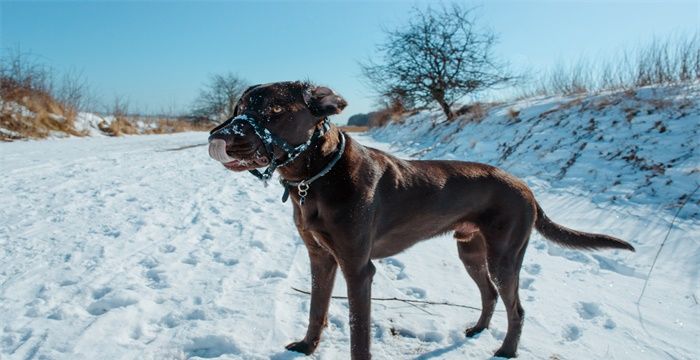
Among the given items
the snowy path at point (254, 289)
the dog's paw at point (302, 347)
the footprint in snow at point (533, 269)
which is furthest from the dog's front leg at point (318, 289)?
the footprint in snow at point (533, 269)

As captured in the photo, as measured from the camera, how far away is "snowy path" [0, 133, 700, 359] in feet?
8.68

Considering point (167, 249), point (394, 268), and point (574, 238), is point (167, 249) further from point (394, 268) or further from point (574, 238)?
point (574, 238)

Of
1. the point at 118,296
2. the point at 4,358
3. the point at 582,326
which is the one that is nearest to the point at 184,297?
Result: the point at 118,296

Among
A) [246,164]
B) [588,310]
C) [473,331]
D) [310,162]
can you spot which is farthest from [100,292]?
[588,310]

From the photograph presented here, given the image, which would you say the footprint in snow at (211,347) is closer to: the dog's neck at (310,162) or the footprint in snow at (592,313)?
the dog's neck at (310,162)

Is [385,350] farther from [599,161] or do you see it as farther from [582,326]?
[599,161]

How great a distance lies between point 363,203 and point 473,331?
1377 mm

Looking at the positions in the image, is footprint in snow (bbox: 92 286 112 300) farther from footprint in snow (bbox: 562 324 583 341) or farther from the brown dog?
footprint in snow (bbox: 562 324 583 341)

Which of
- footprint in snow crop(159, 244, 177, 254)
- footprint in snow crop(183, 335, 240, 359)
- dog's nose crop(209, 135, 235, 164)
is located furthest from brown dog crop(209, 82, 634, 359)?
footprint in snow crop(159, 244, 177, 254)

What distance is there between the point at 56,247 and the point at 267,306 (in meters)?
2.13

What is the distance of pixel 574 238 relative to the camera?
122 inches

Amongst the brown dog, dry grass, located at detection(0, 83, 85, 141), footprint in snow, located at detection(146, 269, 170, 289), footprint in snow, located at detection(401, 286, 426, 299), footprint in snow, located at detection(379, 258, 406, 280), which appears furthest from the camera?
dry grass, located at detection(0, 83, 85, 141)

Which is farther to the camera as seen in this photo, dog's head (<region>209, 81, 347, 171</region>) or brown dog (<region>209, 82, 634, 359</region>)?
brown dog (<region>209, 82, 634, 359</region>)

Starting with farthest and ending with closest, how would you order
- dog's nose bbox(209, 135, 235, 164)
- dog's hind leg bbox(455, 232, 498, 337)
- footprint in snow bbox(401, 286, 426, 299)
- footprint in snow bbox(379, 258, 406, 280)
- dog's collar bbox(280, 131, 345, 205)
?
footprint in snow bbox(379, 258, 406, 280)
footprint in snow bbox(401, 286, 426, 299)
dog's hind leg bbox(455, 232, 498, 337)
dog's collar bbox(280, 131, 345, 205)
dog's nose bbox(209, 135, 235, 164)
